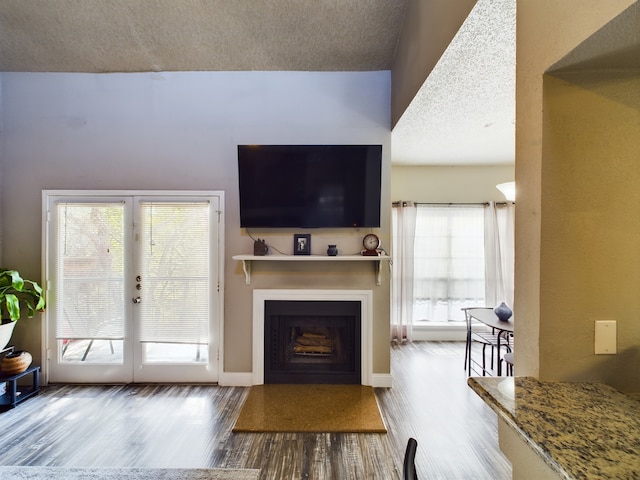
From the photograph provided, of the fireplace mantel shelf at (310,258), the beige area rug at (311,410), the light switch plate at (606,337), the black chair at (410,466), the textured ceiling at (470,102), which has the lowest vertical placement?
the beige area rug at (311,410)

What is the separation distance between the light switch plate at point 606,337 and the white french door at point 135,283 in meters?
2.84

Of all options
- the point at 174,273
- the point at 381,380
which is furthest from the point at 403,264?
the point at 174,273

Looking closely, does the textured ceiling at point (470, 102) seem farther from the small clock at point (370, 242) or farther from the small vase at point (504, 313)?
the small vase at point (504, 313)

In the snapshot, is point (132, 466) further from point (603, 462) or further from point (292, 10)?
point (292, 10)

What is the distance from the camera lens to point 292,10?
240 centimetres

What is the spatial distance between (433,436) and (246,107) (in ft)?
11.3

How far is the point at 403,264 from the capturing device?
168 inches

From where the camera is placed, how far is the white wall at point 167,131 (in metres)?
2.98

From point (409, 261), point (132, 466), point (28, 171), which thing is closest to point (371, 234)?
point (409, 261)

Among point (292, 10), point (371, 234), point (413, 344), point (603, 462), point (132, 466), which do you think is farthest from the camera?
point (413, 344)

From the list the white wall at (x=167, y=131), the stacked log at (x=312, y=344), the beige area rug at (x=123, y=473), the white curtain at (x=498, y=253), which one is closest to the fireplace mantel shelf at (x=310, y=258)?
Result: the white wall at (x=167, y=131)

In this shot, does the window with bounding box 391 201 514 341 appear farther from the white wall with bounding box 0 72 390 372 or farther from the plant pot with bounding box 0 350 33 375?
the plant pot with bounding box 0 350 33 375

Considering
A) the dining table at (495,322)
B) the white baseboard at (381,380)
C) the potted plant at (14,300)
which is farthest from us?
the white baseboard at (381,380)

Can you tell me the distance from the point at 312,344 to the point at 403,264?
194cm
